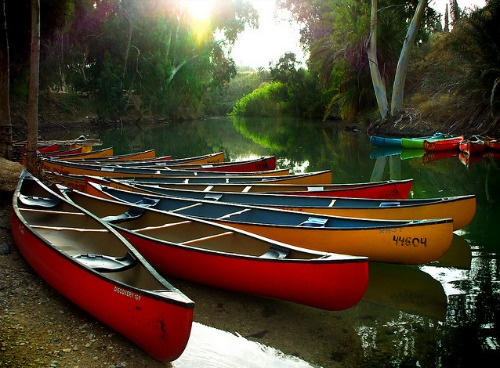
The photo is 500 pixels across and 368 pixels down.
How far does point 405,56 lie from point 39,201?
21.5m

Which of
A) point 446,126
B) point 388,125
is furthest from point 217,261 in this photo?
point 388,125

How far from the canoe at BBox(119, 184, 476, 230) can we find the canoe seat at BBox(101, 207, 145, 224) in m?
1.74

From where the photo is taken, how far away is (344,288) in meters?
4.27

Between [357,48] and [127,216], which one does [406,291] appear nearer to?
[127,216]

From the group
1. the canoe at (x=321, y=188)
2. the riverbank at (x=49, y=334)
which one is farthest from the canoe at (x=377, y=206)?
the riverbank at (x=49, y=334)

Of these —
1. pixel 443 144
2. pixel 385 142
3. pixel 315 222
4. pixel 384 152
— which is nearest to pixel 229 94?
pixel 385 142

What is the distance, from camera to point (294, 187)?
8781mm

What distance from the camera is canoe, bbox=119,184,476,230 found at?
21.5 ft

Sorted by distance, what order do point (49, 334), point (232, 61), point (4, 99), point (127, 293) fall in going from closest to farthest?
point (127, 293), point (49, 334), point (4, 99), point (232, 61)

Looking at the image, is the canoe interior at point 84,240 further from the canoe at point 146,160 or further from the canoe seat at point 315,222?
the canoe at point 146,160

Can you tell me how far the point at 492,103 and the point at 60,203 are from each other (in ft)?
59.8

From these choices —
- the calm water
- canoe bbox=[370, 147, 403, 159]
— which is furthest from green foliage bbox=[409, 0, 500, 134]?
the calm water

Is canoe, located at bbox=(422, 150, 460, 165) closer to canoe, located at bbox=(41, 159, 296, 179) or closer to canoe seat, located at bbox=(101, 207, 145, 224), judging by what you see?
canoe, located at bbox=(41, 159, 296, 179)

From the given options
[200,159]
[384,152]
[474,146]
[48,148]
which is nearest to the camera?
[200,159]
